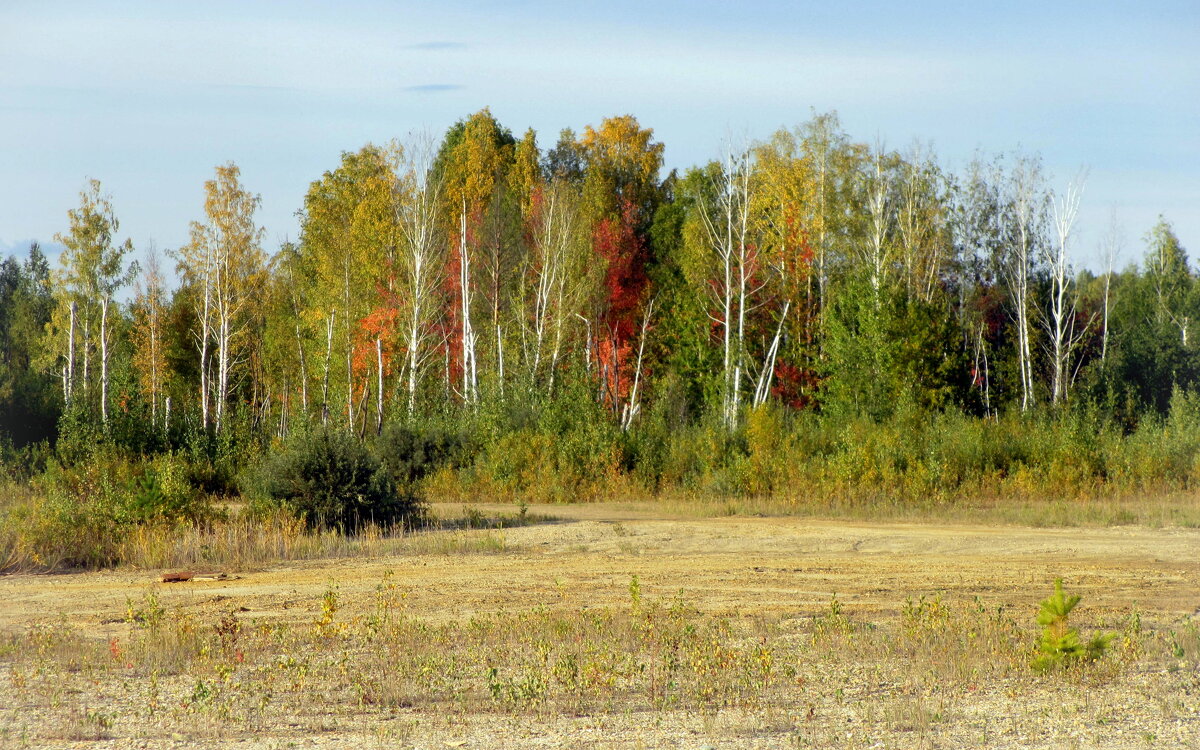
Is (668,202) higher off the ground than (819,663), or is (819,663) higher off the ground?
(668,202)

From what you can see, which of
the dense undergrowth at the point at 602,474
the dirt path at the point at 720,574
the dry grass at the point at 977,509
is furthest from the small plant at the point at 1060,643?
the dry grass at the point at 977,509

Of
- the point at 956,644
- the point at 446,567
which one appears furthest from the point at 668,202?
the point at 956,644

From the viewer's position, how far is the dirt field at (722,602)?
697 centimetres

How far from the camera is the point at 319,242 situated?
1641 inches

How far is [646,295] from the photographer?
42531 millimetres

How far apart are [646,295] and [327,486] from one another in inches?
1057

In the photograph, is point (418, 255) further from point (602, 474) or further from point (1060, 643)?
point (1060, 643)

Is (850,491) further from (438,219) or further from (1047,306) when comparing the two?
(1047,306)

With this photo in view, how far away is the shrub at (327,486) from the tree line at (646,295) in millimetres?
10831

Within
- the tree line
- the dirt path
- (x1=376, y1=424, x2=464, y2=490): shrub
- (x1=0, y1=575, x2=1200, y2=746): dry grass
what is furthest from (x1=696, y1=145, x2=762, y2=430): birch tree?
(x1=0, y1=575, x2=1200, y2=746): dry grass

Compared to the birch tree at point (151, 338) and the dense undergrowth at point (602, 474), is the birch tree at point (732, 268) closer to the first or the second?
the dense undergrowth at point (602, 474)

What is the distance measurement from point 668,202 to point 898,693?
139 feet

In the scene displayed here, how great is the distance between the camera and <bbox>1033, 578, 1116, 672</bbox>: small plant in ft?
26.9

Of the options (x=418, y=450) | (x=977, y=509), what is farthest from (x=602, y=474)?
(x=977, y=509)
